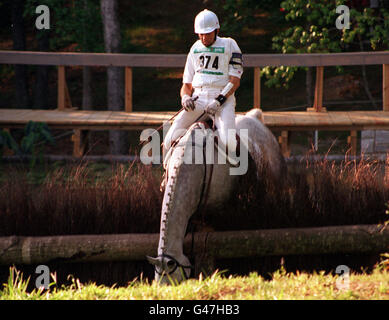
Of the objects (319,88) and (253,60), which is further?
(319,88)

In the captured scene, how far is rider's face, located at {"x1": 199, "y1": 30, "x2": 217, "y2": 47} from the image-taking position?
18.2ft

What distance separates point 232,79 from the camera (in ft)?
18.4

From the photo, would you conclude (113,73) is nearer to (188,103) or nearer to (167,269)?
(188,103)

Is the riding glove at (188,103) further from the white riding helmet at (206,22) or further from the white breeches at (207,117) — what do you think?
the white riding helmet at (206,22)

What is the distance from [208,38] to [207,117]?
65 centimetres

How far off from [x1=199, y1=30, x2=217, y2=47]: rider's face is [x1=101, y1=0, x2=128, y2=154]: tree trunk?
22.4 ft

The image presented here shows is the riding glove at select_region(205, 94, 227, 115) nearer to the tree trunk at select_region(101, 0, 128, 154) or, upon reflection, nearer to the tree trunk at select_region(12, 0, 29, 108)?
the tree trunk at select_region(101, 0, 128, 154)

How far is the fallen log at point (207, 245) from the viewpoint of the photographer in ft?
17.9

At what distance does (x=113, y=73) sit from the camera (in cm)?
1263

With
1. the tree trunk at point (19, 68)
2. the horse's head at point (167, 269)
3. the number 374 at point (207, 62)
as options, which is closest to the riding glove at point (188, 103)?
the number 374 at point (207, 62)

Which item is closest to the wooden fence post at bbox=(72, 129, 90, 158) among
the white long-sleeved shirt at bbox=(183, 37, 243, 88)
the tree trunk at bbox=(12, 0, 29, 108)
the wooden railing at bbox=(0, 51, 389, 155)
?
the wooden railing at bbox=(0, 51, 389, 155)

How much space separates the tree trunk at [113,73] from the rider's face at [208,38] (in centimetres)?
684

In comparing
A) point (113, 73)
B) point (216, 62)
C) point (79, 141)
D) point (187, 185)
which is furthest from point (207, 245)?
point (113, 73)

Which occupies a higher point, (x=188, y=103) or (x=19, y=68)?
(x=19, y=68)
